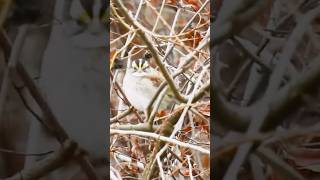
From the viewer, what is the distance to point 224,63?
1863 millimetres

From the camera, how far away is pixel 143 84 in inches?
74.4

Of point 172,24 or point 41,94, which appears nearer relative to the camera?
point 41,94

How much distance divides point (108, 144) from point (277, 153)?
1.84ft

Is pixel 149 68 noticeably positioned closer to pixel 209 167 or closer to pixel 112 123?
pixel 112 123

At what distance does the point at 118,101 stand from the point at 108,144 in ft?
0.57

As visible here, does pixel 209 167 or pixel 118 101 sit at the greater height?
pixel 118 101

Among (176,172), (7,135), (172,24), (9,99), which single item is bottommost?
(176,172)

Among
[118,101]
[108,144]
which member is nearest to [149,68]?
[118,101]

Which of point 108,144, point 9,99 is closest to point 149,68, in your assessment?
point 108,144

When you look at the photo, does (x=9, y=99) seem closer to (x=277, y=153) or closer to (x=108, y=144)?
(x=108, y=144)

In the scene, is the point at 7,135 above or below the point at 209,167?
above

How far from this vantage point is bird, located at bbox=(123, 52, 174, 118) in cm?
188

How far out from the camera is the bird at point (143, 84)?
1.88m

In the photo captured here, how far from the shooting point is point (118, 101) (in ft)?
6.18
